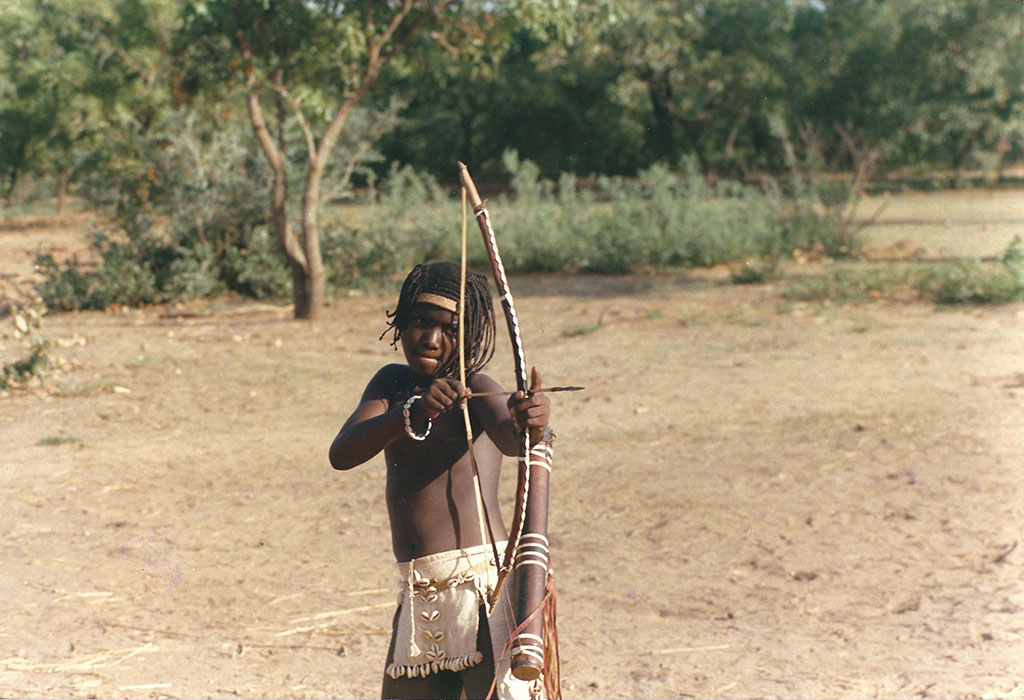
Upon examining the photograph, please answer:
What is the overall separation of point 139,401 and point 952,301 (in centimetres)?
751

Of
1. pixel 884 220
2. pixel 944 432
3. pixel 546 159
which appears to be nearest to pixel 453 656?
pixel 944 432

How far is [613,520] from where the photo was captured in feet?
16.3

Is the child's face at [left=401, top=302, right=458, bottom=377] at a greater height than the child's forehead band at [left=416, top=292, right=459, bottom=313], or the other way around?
the child's forehead band at [left=416, top=292, right=459, bottom=313]

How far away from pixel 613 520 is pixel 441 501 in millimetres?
2669

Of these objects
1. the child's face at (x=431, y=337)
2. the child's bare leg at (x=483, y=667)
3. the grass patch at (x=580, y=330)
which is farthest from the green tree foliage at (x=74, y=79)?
the child's bare leg at (x=483, y=667)

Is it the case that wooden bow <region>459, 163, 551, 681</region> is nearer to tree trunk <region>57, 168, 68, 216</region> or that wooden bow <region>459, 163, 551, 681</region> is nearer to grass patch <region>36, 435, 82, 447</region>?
grass patch <region>36, 435, 82, 447</region>

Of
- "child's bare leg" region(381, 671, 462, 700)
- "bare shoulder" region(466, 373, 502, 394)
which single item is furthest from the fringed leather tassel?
"bare shoulder" region(466, 373, 502, 394)

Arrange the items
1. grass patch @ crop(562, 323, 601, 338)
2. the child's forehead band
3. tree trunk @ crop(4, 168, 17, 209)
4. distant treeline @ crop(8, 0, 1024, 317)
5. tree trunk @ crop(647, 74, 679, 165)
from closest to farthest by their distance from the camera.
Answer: the child's forehead band
grass patch @ crop(562, 323, 601, 338)
distant treeline @ crop(8, 0, 1024, 317)
tree trunk @ crop(4, 168, 17, 209)
tree trunk @ crop(647, 74, 679, 165)

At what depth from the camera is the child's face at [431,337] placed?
91.7 inches

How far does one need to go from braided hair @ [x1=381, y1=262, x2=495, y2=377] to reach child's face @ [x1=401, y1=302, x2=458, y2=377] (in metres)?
0.02

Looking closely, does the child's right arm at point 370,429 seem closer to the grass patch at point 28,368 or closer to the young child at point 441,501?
the young child at point 441,501

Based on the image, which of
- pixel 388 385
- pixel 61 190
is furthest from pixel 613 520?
pixel 61 190

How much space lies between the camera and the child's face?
233 cm

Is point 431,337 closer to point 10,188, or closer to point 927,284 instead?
point 927,284
